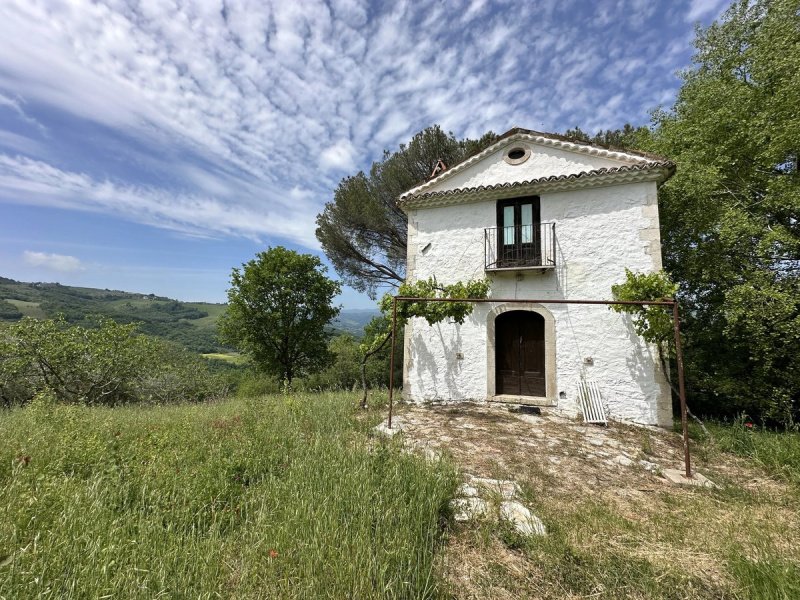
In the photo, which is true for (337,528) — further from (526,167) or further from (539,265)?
(526,167)

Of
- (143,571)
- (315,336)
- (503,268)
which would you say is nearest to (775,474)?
(503,268)

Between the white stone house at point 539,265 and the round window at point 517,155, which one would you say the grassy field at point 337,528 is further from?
the round window at point 517,155

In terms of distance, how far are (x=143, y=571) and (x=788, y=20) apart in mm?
14067

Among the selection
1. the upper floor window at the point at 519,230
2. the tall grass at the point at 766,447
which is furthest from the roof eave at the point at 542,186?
the tall grass at the point at 766,447

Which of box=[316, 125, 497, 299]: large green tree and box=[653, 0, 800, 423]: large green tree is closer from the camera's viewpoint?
box=[653, 0, 800, 423]: large green tree

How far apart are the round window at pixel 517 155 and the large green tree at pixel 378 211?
513cm

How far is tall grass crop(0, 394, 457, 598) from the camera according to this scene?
1.99 meters

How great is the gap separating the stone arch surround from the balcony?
0.99m

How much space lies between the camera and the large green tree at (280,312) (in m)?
13.3

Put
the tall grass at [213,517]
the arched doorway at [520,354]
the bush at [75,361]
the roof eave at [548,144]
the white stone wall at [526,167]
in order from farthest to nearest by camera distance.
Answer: the bush at [75,361] → the white stone wall at [526,167] → the arched doorway at [520,354] → the roof eave at [548,144] → the tall grass at [213,517]

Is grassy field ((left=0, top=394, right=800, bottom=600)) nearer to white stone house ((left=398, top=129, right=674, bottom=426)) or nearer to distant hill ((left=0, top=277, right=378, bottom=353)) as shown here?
white stone house ((left=398, top=129, right=674, bottom=426))

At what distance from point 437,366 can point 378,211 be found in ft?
27.1

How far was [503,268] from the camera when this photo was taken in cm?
780

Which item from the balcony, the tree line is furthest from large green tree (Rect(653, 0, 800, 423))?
the balcony
